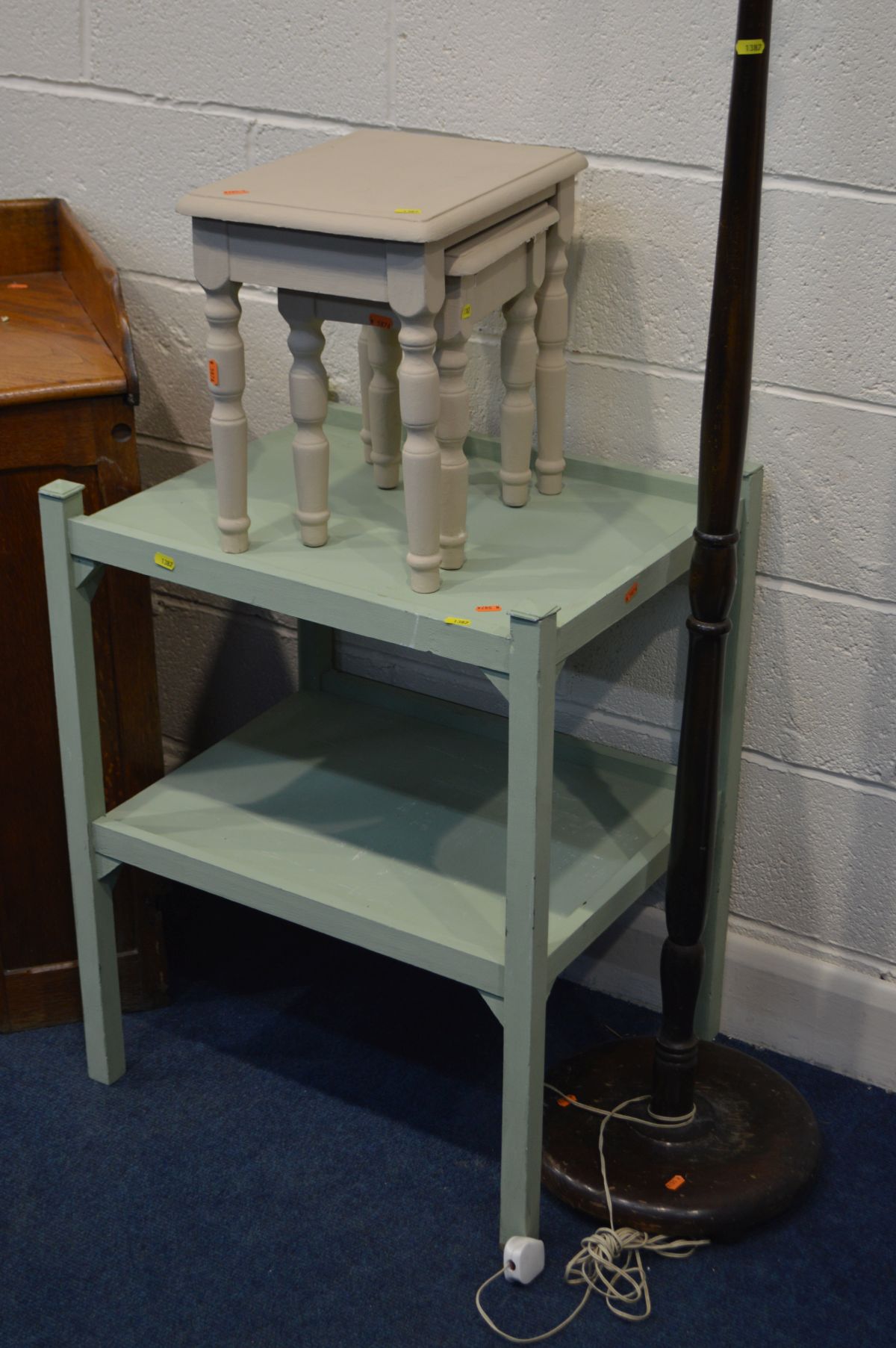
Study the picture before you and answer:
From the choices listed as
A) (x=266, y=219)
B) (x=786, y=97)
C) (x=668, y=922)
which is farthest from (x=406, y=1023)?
(x=786, y=97)

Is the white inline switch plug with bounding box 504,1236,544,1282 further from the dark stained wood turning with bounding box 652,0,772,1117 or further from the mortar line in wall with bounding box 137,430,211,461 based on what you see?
the mortar line in wall with bounding box 137,430,211,461

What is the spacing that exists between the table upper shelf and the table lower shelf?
1.07ft

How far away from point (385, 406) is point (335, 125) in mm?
397

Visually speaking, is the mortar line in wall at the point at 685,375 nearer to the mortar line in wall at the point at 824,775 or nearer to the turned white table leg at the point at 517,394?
the turned white table leg at the point at 517,394

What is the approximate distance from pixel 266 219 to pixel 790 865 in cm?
105

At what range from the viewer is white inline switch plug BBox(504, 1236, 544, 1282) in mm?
1648

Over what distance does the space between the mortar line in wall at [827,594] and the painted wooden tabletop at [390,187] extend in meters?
0.53

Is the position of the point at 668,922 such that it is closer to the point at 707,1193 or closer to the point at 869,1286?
the point at 707,1193

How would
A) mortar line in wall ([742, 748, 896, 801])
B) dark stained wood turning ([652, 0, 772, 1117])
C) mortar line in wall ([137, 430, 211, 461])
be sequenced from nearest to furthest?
dark stained wood turning ([652, 0, 772, 1117]) < mortar line in wall ([742, 748, 896, 801]) < mortar line in wall ([137, 430, 211, 461])

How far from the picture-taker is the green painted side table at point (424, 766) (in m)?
1.51

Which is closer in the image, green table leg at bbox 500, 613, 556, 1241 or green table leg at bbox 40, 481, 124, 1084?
green table leg at bbox 500, 613, 556, 1241

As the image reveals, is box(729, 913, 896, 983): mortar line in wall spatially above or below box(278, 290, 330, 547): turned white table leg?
below

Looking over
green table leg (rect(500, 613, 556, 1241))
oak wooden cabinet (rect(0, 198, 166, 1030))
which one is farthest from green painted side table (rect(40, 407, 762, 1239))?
oak wooden cabinet (rect(0, 198, 166, 1030))

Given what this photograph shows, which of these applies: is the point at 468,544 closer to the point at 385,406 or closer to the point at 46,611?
the point at 385,406
